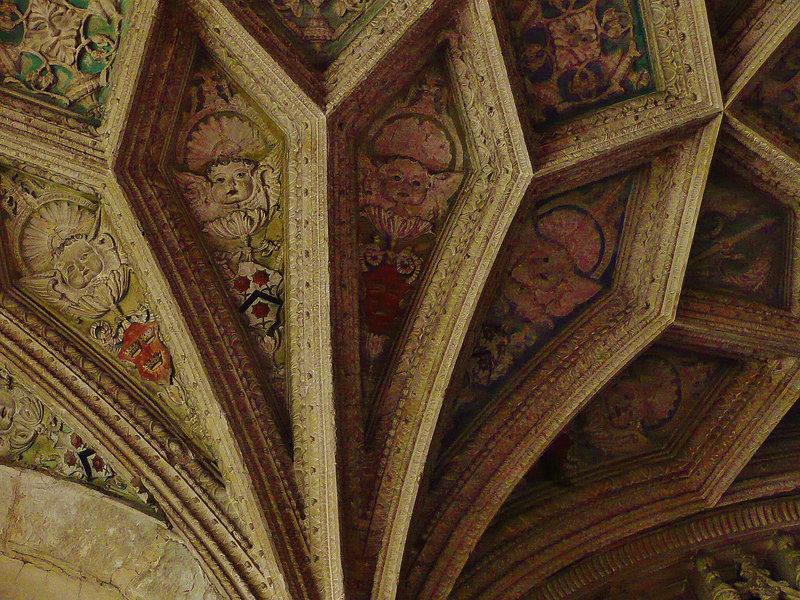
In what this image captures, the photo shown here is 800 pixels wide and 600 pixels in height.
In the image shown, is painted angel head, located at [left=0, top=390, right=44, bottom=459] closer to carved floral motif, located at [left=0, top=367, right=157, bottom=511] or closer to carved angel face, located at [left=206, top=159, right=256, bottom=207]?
carved floral motif, located at [left=0, top=367, right=157, bottom=511]

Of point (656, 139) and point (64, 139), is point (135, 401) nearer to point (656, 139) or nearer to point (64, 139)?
point (64, 139)


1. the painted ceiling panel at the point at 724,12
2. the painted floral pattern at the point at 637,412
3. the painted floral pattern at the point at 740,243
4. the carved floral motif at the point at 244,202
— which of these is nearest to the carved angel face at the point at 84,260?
the carved floral motif at the point at 244,202

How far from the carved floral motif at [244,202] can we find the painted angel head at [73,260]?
1.88 ft

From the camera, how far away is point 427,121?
6.59m

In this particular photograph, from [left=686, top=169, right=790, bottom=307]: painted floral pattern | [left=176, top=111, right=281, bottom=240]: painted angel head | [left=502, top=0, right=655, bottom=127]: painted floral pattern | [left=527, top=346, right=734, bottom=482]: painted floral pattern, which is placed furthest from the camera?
[left=527, top=346, right=734, bottom=482]: painted floral pattern

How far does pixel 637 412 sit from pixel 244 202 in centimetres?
301

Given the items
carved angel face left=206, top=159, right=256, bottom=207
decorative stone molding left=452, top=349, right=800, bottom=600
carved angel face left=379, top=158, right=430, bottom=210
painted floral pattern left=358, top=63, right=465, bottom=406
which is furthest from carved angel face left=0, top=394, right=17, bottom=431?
decorative stone molding left=452, top=349, right=800, bottom=600

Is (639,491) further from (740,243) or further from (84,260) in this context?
(84,260)

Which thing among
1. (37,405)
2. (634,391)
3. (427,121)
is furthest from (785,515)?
(37,405)

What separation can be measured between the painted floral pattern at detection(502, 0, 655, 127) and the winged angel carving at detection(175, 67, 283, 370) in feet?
5.23

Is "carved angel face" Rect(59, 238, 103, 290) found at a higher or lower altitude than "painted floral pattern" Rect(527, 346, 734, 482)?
higher

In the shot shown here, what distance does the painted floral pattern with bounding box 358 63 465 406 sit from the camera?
258 inches

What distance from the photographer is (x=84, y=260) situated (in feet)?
21.4

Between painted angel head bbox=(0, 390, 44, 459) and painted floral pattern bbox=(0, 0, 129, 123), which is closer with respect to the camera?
painted floral pattern bbox=(0, 0, 129, 123)
